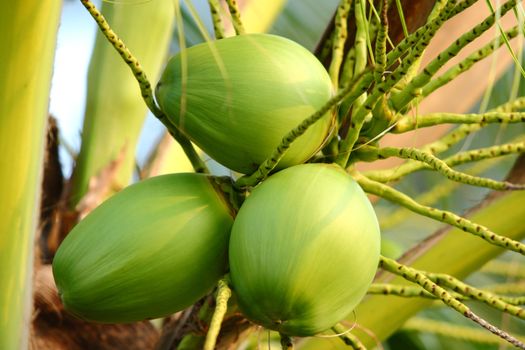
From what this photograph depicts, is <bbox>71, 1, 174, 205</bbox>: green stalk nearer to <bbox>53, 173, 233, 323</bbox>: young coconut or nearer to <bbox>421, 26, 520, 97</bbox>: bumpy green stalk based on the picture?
<bbox>53, 173, 233, 323</bbox>: young coconut

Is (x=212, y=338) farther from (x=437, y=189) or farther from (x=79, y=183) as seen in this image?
(x=437, y=189)

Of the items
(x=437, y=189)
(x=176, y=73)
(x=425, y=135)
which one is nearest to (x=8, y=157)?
(x=176, y=73)

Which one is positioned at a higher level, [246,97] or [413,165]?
[246,97]

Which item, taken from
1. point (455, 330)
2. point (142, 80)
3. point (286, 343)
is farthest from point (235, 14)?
point (455, 330)

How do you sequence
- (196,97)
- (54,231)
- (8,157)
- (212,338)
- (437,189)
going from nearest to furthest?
(212,338), (196,97), (8,157), (54,231), (437,189)

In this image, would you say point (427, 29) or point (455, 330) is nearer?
point (427, 29)

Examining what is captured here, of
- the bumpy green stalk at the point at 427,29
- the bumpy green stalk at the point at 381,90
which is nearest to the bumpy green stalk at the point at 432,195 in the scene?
the bumpy green stalk at the point at 381,90

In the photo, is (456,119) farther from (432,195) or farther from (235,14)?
(432,195)
